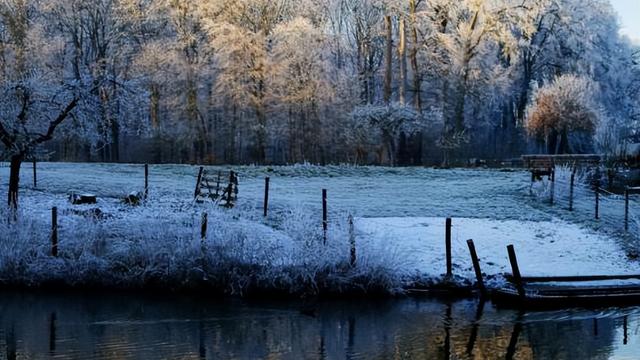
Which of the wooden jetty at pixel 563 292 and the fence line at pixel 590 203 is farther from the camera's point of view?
the fence line at pixel 590 203

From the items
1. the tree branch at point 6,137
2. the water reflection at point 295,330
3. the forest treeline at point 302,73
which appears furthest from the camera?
the forest treeline at point 302,73

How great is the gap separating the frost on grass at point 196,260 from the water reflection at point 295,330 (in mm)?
749

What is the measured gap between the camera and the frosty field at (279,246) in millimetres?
18422

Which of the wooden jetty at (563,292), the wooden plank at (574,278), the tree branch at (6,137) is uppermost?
the tree branch at (6,137)

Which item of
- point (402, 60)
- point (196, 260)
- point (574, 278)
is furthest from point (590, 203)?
point (402, 60)

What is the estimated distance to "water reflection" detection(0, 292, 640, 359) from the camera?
532 inches

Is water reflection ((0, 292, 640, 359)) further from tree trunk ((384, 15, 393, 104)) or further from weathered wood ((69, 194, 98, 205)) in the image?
tree trunk ((384, 15, 393, 104))

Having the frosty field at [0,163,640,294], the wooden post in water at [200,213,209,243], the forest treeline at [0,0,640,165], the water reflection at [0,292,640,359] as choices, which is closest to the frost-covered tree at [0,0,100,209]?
the frosty field at [0,163,640,294]

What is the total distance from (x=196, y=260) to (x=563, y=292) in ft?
27.7

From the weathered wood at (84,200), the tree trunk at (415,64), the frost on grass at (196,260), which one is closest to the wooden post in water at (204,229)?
the frost on grass at (196,260)

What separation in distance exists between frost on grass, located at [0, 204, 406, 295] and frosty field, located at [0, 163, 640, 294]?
0.08 feet

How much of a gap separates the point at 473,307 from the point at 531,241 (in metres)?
6.20

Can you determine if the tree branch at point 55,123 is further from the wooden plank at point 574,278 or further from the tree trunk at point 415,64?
the tree trunk at point 415,64

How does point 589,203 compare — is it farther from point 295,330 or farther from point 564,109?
point 564,109
